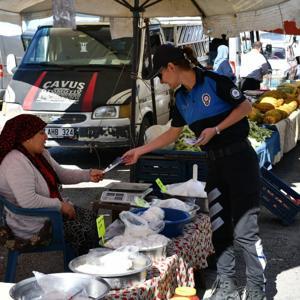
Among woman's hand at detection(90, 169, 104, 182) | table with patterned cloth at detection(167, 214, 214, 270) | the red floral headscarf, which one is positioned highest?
the red floral headscarf

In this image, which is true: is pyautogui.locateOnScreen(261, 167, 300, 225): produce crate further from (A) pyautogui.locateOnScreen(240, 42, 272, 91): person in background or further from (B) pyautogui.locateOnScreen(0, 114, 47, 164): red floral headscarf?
(A) pyautogui.locateOnScreen(240, 42, 272, 91): person in background

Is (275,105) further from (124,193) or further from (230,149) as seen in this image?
(230,149)

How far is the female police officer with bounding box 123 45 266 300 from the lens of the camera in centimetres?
370

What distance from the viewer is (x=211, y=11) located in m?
7.89

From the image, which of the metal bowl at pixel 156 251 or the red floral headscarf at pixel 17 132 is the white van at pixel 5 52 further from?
the metal bowl at pixel 156 251

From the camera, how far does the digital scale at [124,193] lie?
4.45 metres

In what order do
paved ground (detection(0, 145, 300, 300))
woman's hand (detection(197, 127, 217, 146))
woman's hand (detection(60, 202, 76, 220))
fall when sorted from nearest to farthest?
1. woman's hand (detection(197, 127, 217, 146))
2. woman's hand (detection(60, 202, 76, 220))
3. paved ground (detection(0, 145, 300, 300))

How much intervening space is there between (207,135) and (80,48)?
6.09 meters

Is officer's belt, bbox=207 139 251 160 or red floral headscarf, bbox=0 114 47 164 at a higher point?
red floral headscarf, bbox=0 114 47 164

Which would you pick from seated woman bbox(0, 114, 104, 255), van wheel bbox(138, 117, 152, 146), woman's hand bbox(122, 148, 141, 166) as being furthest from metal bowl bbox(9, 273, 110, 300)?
van wheel bbox(138, 117, 152, 146)

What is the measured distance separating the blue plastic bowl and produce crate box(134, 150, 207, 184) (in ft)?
4.60

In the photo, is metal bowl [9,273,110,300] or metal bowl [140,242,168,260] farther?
metal bowl [140,242,168,260]

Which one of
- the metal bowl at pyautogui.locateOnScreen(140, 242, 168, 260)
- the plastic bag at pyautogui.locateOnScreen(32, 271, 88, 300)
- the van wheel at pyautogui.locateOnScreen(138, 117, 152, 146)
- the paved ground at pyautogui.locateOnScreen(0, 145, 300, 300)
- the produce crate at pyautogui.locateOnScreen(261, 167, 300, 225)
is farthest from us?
the van wheel at pyautogui.locateOnScreen(138, 117, 152, 146)

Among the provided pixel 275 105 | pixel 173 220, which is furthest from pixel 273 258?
pixel 275 105
